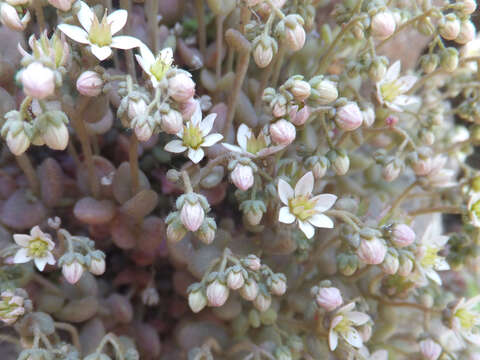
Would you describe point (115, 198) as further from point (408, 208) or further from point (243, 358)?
point (408, 208)

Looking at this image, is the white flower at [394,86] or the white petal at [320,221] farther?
the white flower at [394,86]

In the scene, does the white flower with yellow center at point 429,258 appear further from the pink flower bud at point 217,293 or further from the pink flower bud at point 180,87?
the pink flower bud at point 180,87

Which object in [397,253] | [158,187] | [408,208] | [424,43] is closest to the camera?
[397,253]

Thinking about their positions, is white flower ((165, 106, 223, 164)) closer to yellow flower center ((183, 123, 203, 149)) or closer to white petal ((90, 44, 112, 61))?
yellow flower center ((183, 123, 203, 149))

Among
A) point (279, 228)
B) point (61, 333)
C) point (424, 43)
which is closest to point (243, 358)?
point (279, 228)

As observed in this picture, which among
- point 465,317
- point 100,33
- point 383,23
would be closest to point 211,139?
point 100,33

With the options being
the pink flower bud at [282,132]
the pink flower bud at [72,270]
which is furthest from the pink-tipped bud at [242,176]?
the pink flower bud at [72,270]

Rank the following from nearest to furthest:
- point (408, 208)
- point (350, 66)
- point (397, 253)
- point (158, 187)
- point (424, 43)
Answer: point (397, 253), point (350, 66), point (158, 187), point (408, 208), point (424, 43)

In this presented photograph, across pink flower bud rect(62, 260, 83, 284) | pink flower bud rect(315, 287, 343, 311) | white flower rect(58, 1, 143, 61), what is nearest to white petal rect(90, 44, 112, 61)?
white flower rect(58, 1, 143, 61)
